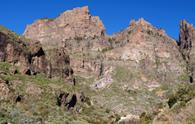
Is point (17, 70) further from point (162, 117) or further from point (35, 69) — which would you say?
point (162, 117)

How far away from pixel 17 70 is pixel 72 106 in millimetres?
15282

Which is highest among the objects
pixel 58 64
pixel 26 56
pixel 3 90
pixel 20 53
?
pixel 58 64

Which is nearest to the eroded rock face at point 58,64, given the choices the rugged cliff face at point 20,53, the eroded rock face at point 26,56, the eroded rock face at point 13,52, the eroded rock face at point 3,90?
the eroded rock face at point 26,56

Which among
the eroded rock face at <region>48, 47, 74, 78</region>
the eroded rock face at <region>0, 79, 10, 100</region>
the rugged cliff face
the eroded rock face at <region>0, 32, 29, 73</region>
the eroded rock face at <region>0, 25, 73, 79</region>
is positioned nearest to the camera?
the eroded rock face at <region>0, 79, 10, 100</region>

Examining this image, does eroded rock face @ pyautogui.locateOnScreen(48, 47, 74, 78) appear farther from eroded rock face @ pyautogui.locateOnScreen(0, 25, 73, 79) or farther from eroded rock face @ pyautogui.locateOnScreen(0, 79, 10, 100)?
eroded rock face @ pyautogui.locateOnScreen(0, 79, 10, 100)

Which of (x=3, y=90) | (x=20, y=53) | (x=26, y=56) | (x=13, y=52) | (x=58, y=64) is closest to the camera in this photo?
(x=3, y=90)

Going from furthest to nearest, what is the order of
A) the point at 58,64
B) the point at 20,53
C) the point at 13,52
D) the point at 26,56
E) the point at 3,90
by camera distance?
the point at 58,64 < the point at 26,56 < the point at 20,53 < the point at 13,52 < the point at 3,90

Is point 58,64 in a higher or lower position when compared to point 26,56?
higher

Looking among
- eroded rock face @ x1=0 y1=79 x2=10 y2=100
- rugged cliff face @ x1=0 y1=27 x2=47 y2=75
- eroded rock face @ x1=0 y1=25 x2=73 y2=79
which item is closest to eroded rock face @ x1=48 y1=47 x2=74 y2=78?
eroded rock face @ x1=0 y1=25 x2=73 y2=79

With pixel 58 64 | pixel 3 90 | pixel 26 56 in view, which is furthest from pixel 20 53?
pixel 3 90

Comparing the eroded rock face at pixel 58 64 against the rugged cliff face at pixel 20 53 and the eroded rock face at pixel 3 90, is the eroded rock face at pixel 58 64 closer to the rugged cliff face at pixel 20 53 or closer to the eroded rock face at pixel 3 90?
the rugged cliff face at pixel 20 53

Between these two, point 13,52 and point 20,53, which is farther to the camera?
point 20,53

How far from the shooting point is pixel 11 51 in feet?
332

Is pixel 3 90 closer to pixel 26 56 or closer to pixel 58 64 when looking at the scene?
pixel 26 56
